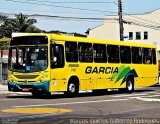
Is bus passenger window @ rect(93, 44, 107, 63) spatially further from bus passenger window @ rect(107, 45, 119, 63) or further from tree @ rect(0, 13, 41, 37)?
tree @ rect(0, 13, 41, 37)

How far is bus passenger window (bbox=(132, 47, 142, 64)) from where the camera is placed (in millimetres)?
30416

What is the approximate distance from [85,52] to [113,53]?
2859mm

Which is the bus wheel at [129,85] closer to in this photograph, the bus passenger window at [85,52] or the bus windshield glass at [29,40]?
the bus passenger window at [85,52]

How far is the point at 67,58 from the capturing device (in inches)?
972

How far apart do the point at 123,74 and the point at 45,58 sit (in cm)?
732

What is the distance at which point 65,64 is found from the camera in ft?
80.6

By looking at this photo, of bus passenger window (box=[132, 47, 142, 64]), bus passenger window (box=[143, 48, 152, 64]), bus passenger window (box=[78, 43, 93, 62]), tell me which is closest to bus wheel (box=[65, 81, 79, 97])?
bus passenger window (box=[78, 43, 93, 62])

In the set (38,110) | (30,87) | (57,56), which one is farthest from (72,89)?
(38,110)

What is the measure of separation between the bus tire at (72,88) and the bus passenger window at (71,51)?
3.73 ft

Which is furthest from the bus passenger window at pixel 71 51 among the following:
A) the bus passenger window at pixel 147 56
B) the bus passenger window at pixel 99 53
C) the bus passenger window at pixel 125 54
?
the bus passenger window at pixel 147 56

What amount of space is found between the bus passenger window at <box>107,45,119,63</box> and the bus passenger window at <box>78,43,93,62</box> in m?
1.82

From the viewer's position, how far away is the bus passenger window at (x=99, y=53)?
26.9 meters

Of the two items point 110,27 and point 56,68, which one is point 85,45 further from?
point 110,27

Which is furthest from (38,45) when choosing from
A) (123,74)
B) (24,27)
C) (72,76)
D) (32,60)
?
(24,27)
